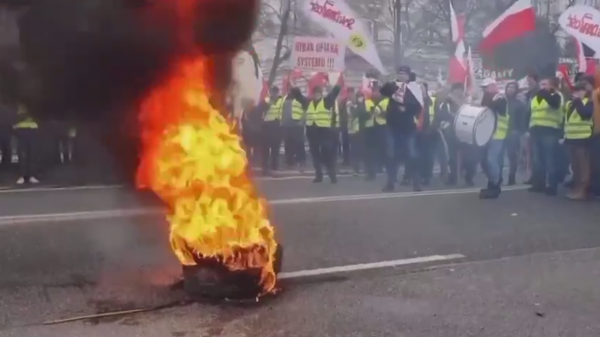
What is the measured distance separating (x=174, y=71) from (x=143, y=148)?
90cm

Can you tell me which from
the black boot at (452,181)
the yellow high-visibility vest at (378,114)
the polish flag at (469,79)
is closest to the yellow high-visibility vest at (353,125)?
the yellow high-visibility vest at (378,114)

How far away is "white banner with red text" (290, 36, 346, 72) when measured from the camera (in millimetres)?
11719

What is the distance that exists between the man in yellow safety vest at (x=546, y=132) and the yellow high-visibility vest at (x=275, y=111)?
476 centimetres

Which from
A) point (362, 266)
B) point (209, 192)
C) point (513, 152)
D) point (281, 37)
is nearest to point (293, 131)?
point (281, 37)

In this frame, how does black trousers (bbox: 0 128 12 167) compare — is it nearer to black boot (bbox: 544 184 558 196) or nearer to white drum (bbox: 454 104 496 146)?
white drum (bbox: 454 104 496 146)

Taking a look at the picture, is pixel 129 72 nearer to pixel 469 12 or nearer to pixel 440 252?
pixel 440 252

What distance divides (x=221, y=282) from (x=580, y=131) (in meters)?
6.63

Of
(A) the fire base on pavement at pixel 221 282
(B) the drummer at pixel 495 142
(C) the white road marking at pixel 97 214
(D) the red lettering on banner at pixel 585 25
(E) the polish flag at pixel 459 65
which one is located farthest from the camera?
(E) the polish flag at pixel 459 65

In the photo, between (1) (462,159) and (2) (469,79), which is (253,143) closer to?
(1) (462,159)

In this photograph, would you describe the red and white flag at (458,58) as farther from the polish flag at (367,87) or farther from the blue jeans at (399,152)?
the blue jeans at (399,152)

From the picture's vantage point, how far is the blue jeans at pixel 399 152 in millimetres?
11109

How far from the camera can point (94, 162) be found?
10383 millimetres

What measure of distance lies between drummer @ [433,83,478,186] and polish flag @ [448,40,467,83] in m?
0.27

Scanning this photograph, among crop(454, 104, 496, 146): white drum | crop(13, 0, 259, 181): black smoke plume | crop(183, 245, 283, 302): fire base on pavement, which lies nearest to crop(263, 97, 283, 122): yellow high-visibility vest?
crop(454, 104, 496, 146): white drum
